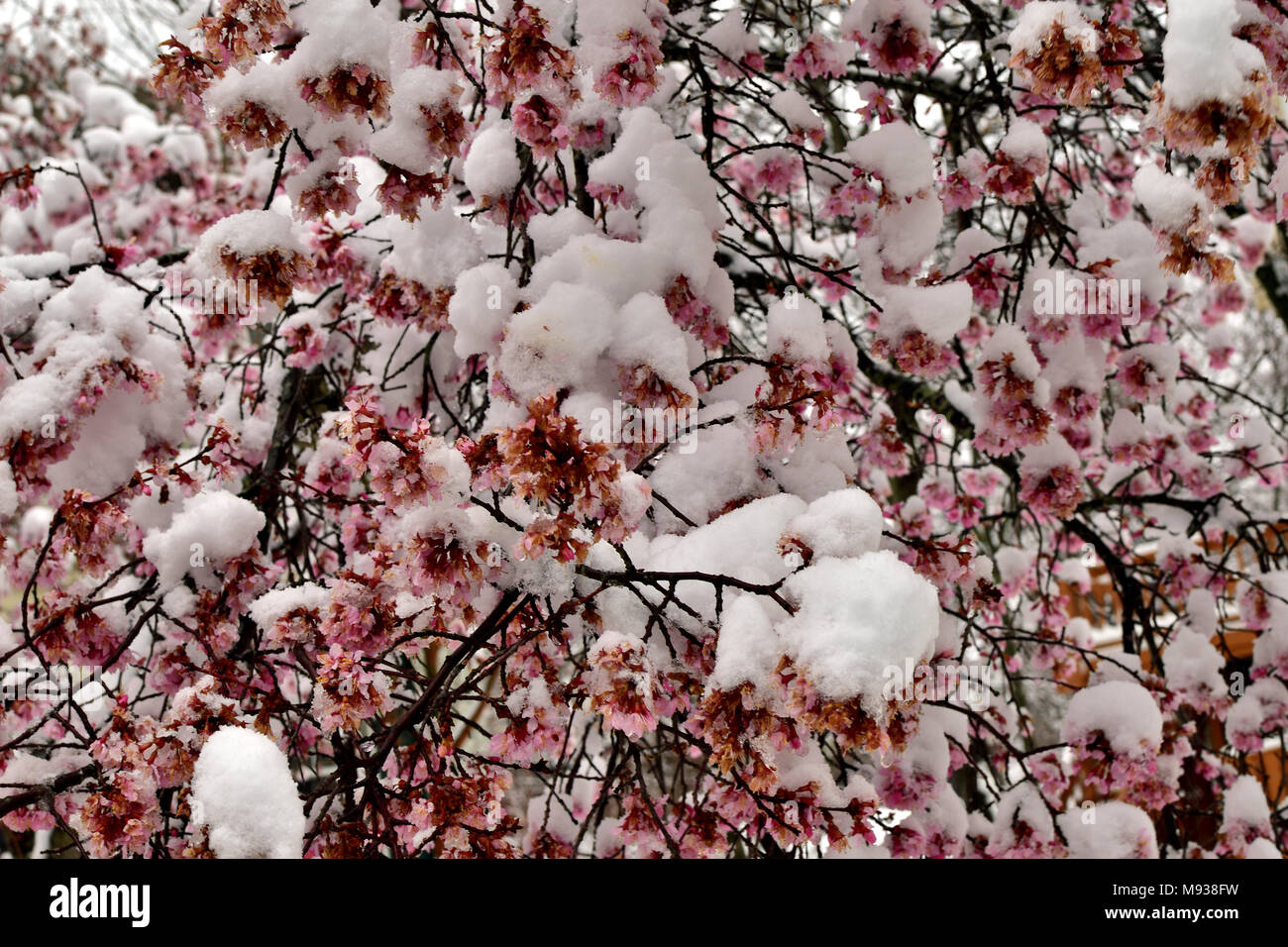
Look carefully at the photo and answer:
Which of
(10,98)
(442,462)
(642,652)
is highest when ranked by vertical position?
(10,98)

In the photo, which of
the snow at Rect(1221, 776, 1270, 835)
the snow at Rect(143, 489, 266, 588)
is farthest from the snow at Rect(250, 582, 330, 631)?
the snow at Rect(1221, 776, 1270, 835)

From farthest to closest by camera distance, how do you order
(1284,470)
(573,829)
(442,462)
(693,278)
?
(1284,470) → (573,829) → (693,278) → (442,462)

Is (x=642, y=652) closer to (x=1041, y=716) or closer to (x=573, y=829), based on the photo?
(x=573, y=829)

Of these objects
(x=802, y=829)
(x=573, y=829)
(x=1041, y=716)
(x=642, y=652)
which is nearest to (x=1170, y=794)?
(x=802, y=829)

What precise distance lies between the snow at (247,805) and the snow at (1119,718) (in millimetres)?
1894

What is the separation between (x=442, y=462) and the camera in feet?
4.60

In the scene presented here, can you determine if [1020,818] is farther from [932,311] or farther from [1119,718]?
[932,311]

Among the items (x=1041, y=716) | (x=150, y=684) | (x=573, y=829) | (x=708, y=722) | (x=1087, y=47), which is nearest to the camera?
(x=708, y=722)

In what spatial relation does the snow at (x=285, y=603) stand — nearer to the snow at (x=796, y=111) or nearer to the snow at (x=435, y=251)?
the snow at (x=435, y=251)

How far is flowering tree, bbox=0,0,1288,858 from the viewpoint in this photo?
1.35 metres

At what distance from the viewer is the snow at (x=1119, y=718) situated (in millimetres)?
2181

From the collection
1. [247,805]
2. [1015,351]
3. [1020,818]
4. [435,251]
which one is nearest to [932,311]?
[1015,351]

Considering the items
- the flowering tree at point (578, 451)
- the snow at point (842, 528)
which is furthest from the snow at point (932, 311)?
the snow at point (842, 528)

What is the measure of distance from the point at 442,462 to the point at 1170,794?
209 centimetres
